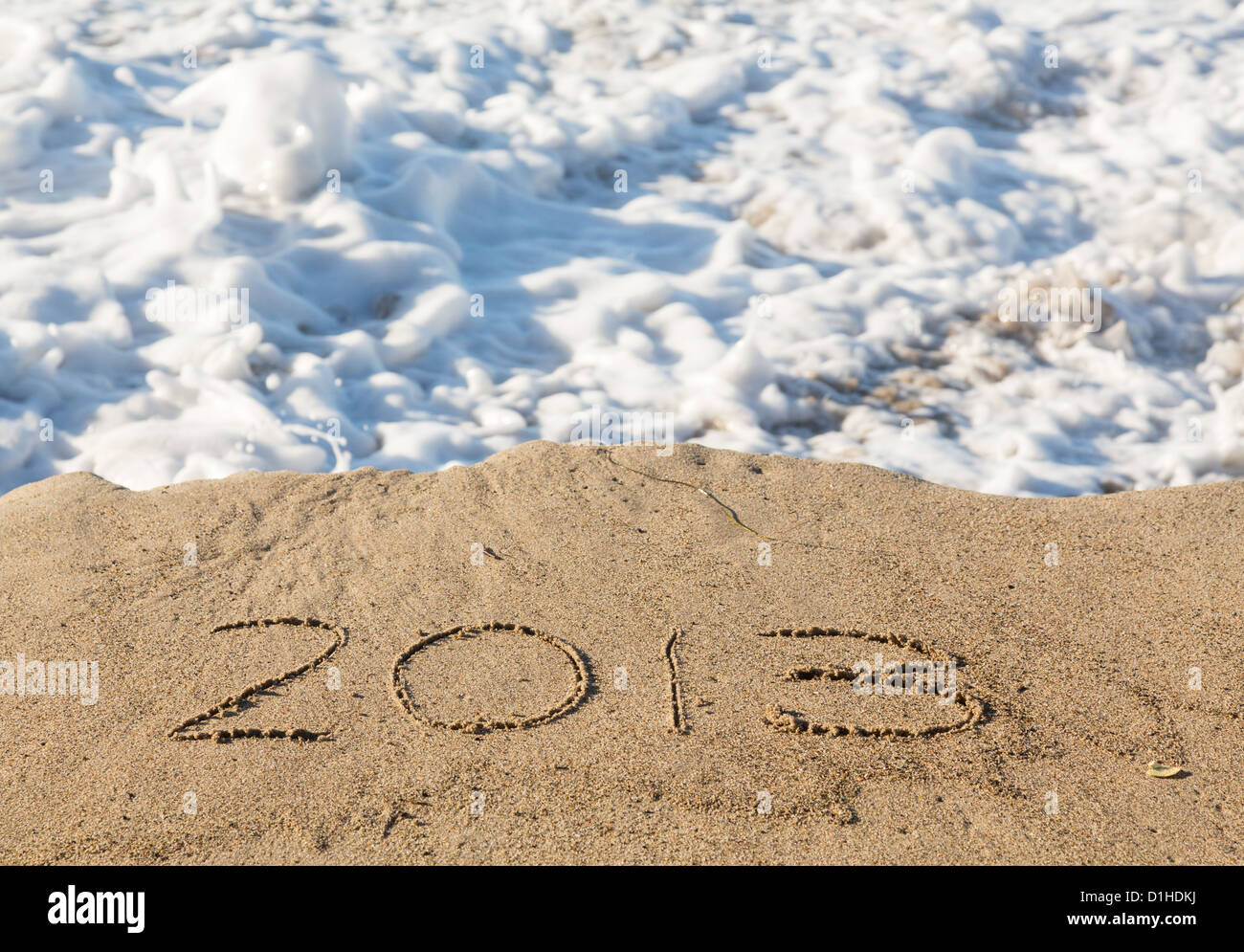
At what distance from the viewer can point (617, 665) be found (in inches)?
126

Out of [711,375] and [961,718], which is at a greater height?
[961,718]

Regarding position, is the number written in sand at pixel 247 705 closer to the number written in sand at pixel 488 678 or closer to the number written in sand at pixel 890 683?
the number written in sand at pixel 488 678

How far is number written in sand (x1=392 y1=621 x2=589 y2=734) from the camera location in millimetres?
2994

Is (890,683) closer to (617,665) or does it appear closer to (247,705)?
(617,665)

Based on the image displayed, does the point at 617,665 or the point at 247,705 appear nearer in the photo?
the point at 247,705

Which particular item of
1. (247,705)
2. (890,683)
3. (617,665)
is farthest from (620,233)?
(247,705)

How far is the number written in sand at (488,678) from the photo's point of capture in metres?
2.99

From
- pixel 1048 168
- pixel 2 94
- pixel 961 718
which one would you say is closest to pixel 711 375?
pixel 961 718

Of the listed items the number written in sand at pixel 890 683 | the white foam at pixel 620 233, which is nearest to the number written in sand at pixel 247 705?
the number written in sand at pixel 890 683

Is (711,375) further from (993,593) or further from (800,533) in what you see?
(993,593)

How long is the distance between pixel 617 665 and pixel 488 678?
41 centimetres

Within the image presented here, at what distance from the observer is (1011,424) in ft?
18.0

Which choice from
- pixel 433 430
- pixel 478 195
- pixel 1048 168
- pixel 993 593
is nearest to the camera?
pixel 993 593

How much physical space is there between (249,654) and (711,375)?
3.29 m
